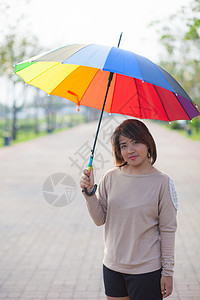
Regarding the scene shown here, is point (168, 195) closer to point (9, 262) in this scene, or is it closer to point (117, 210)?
point (117, 210)

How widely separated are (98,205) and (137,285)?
514mm

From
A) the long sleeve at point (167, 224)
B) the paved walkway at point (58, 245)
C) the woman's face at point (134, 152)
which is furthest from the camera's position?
the paved walkway at point (58, 245)

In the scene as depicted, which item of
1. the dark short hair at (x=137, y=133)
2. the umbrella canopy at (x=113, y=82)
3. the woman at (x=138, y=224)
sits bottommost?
the woman at (x=138, y=224)

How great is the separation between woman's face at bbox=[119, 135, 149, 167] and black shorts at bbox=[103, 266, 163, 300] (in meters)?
0.64

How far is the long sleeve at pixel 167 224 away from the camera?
2.27 meters

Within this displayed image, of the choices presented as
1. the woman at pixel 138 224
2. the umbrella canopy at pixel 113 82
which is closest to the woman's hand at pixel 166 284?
the woman at pixel 138 224

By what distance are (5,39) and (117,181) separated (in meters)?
20.6

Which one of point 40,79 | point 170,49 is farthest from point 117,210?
point 170,49

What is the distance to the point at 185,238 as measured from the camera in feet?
19.6

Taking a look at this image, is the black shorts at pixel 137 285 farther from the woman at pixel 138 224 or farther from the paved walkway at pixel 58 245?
the paved walkway at pixel 58 245

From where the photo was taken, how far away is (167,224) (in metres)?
2.29

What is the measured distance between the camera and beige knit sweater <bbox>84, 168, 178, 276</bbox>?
7.46ft

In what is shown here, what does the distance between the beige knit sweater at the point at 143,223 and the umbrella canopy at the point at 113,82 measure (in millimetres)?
618

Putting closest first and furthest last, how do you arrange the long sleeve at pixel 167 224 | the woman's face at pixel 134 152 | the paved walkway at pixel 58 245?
1. the long sleeve at pixel 167 224
2. the woman's face at pixel 134 152
3. the paved walkway at pixel 58 245
